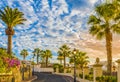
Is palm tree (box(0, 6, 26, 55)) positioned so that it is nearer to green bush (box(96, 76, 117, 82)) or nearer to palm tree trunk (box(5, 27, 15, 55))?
palm tree trunk (box(5, 27, 15, 55))

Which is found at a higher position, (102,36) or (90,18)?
(90,18)

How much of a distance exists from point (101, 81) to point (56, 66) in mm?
94032

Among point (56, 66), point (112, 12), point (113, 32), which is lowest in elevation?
point (56, 66)

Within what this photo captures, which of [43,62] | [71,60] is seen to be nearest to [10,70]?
[71,60]

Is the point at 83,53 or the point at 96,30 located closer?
the point at 96,30

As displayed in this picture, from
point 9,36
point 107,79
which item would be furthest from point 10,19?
point 107,79

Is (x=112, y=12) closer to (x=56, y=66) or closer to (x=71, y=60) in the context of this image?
(x=71, y=60)

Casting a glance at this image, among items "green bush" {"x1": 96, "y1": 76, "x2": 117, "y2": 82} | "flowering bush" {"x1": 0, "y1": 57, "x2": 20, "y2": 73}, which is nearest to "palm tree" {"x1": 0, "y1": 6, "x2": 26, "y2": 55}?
"flowering bush" {"x1": 0, "y1": 57, "x2": 20, "y2": 73}

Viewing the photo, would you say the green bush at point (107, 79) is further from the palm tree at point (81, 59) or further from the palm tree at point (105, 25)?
the palm tree at point (81, 59)

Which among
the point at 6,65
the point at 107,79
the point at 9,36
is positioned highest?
the point at 9,36

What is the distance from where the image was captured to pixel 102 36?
136 ft

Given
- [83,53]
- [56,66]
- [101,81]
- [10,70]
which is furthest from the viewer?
[56,66]

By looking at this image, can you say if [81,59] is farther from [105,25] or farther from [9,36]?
[105,25]

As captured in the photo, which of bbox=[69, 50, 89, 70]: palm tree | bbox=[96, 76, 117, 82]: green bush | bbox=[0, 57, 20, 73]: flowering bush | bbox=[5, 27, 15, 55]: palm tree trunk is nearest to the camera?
bbox=[96, 76, 117, 82]: green bush
